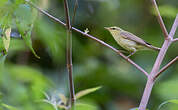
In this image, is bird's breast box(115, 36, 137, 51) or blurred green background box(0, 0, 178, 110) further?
blurred green background box(0, 0, 178, 110)

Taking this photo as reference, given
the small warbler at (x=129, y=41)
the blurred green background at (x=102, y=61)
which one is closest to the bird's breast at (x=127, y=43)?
the small warbler at (x=129, y=41)

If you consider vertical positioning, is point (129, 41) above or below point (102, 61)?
above

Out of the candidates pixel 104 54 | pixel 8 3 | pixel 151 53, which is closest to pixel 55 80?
pixel 104 54

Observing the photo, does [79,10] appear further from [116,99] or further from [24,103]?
[24,103]

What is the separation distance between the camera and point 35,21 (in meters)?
1.46

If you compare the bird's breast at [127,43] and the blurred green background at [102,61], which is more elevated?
the bird's breast at [127,43]

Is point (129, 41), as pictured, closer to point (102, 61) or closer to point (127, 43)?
point (127, 43)

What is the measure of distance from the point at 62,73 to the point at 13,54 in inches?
31.3

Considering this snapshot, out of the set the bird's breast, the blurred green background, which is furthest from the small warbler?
the blurred green background

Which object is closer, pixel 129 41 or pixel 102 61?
pixel 129 41

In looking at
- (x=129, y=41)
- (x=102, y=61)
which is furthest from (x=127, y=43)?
(x=102, y=61)

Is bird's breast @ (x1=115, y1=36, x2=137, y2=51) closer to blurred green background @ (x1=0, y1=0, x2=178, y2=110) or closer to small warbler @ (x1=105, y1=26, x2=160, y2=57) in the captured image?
small warbler @ (x1=105, y1=26, x2=160, y2=57)

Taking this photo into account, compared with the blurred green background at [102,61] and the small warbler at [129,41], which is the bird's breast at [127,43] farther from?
the blurred green background at [102,61]

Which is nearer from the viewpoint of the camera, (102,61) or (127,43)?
(127,43)
